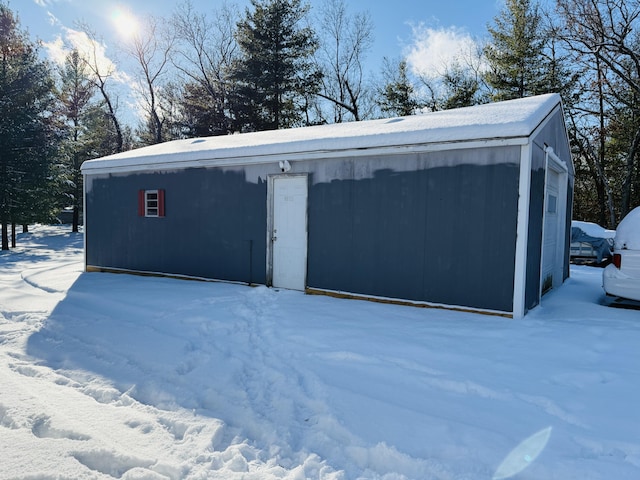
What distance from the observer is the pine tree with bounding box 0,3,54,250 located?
13.9 meters

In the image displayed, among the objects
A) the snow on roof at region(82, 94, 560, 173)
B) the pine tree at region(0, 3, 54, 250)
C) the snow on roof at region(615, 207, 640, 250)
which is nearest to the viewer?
the snow on roof at region(82, 94, 560, 173)

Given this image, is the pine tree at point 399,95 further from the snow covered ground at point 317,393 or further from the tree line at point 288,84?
the snow covered ground at point 317,393

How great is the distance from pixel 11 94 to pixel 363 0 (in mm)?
16779

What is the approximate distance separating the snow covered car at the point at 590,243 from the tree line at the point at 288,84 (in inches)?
347

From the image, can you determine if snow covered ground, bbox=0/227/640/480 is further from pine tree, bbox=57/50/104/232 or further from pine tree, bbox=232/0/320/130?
pine tree, bbox=57/50/104/232

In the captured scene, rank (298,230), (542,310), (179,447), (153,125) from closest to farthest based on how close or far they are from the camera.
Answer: (179,447), (542,310), (298,230), (153,125)

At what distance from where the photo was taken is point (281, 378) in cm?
321

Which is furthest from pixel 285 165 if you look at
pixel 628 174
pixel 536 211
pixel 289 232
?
pixel 628 174

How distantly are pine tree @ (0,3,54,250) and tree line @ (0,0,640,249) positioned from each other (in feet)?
0.14

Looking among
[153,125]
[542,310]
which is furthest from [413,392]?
[153,125]

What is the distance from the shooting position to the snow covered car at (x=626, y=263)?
199 inches

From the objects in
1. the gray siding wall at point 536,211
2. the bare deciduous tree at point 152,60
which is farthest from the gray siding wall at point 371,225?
the bare deciduous tree at point 152,60

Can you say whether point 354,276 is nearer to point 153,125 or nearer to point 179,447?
point 179,447

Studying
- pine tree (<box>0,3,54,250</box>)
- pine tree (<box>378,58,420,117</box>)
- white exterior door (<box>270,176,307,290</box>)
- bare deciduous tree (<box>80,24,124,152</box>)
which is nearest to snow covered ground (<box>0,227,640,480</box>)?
white exterior door (<box>270,176,307,290</box>)
